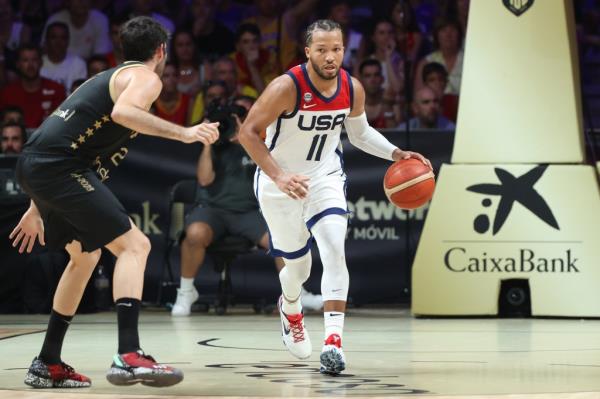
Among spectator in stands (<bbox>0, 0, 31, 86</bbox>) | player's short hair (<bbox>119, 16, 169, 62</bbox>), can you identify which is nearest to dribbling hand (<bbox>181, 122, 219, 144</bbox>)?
player's short hair (<bbox>119, 16, 169, 62</bbox>)

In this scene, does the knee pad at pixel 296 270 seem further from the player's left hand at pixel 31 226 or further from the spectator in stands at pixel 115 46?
the spectator in stands at pixel 115 46

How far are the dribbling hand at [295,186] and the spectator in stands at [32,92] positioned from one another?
6560mm

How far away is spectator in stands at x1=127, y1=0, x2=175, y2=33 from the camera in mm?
12930

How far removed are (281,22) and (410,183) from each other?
620cm

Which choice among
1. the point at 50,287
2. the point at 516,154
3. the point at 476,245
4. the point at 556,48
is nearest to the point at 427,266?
the point at 476,245

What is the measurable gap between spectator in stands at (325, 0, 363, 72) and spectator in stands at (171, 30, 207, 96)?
1.48m

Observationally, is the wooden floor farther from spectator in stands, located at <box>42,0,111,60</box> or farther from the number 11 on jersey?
spectator in stands, located at <box>42,0,111,60</box>

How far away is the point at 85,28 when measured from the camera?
42.4 feet

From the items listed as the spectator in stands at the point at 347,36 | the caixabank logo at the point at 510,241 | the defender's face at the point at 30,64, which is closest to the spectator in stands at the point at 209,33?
the spectator in stands at the point at 347,36

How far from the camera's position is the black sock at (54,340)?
5.68 meters

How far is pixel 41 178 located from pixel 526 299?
17.7 ft

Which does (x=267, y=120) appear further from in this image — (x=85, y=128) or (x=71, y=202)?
(x=71, y=202)

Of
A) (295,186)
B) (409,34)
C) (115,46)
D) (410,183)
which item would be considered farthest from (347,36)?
(295,186)

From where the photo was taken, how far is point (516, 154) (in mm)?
9883
